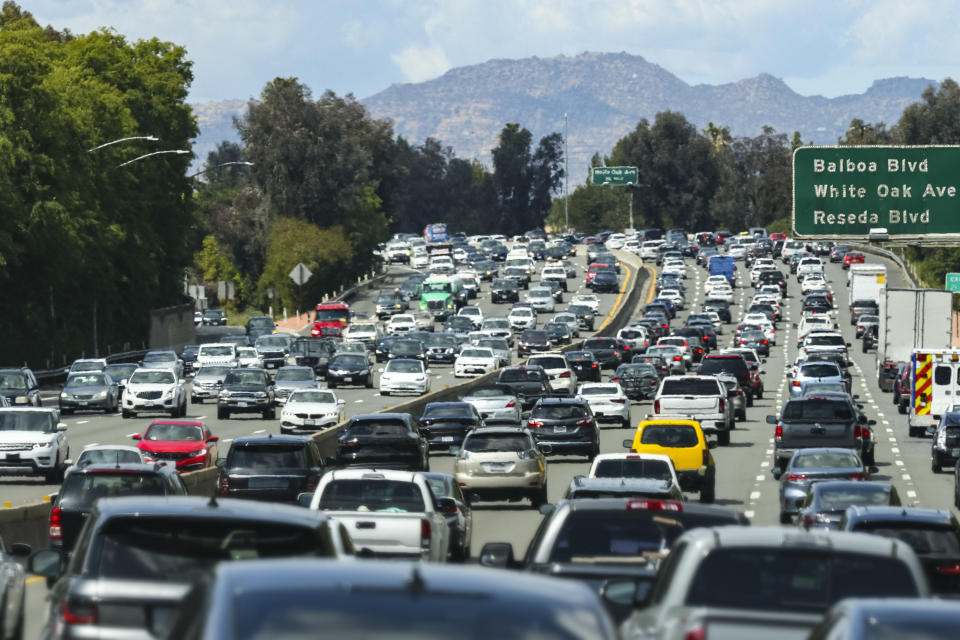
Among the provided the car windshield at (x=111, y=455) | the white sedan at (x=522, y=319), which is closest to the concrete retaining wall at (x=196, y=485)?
the car windshield at (x=111, y=455)

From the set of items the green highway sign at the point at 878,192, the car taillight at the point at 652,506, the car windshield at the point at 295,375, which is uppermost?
the green highway sign at the point at 878,192

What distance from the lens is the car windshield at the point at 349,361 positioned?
209 feet

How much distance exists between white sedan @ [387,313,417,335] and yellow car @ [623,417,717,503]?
54227mm

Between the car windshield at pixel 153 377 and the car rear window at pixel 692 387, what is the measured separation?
14902 mm

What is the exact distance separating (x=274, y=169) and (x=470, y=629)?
126263mm

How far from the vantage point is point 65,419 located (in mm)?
51656

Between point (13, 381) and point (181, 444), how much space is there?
1673 cm

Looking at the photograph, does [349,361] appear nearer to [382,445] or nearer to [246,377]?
[246,377]

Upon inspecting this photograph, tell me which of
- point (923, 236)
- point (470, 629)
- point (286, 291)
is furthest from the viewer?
point (286, 291)

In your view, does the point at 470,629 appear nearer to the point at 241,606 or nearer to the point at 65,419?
the point at 241,606

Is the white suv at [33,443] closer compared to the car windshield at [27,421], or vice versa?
the white suv at [33,443]

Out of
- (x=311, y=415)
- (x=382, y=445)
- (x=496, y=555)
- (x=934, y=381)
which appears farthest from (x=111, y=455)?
(x=934, y=381)

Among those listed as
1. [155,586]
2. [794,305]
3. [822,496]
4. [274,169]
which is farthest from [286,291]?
[155,586]

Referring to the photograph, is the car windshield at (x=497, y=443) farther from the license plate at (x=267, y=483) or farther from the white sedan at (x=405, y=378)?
the white sedan at (x=405, y=378)
